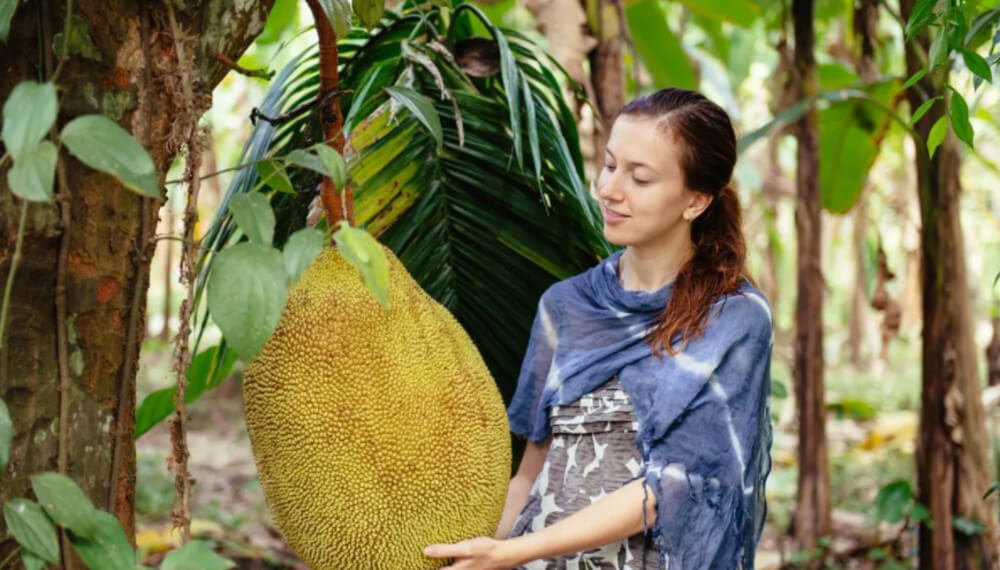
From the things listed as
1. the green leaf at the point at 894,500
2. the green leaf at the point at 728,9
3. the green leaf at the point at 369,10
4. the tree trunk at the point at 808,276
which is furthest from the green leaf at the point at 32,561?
the green leaf at the point at 728,9

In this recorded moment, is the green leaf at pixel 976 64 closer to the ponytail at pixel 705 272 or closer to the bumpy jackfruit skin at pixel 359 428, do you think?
the ponytail at pixel 705 272

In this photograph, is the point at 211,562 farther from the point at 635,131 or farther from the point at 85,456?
the point at 635,131

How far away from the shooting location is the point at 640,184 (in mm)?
1355

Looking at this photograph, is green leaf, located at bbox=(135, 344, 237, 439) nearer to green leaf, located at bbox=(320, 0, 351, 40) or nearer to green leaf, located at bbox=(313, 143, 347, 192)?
green leaf, located at bbox=(320, 0, 351, 40)

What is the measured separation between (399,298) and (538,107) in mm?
600

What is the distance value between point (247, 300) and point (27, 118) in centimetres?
19

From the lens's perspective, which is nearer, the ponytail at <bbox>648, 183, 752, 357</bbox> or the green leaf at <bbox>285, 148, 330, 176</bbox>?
the green leaf at <bbox>285, 148, 330, 176</bbox>

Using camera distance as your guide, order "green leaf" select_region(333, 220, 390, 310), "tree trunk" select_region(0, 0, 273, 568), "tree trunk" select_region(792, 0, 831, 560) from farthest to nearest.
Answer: "tree trunk" select_region(792, 0, 831, 560), "tree trunk" select_region(0, 0, 273, 568), "green leaf" select_region(333, 220, 390, 310)

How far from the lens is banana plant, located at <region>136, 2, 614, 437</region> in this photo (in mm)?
1520

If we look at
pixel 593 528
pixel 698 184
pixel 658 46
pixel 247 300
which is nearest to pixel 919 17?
pixel 698 184

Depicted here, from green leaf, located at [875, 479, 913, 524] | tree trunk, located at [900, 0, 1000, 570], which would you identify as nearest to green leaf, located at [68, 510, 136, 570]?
tree trunk, located at [900, 0, 1000, 570]

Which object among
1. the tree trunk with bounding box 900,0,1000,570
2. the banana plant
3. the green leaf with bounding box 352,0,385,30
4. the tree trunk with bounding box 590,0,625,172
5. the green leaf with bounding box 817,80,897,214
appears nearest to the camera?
the green leaf with bounding box 352,0,385,30

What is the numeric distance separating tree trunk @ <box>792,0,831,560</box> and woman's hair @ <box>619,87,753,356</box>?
1.72 metres

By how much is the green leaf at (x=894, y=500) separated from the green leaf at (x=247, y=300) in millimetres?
2391
